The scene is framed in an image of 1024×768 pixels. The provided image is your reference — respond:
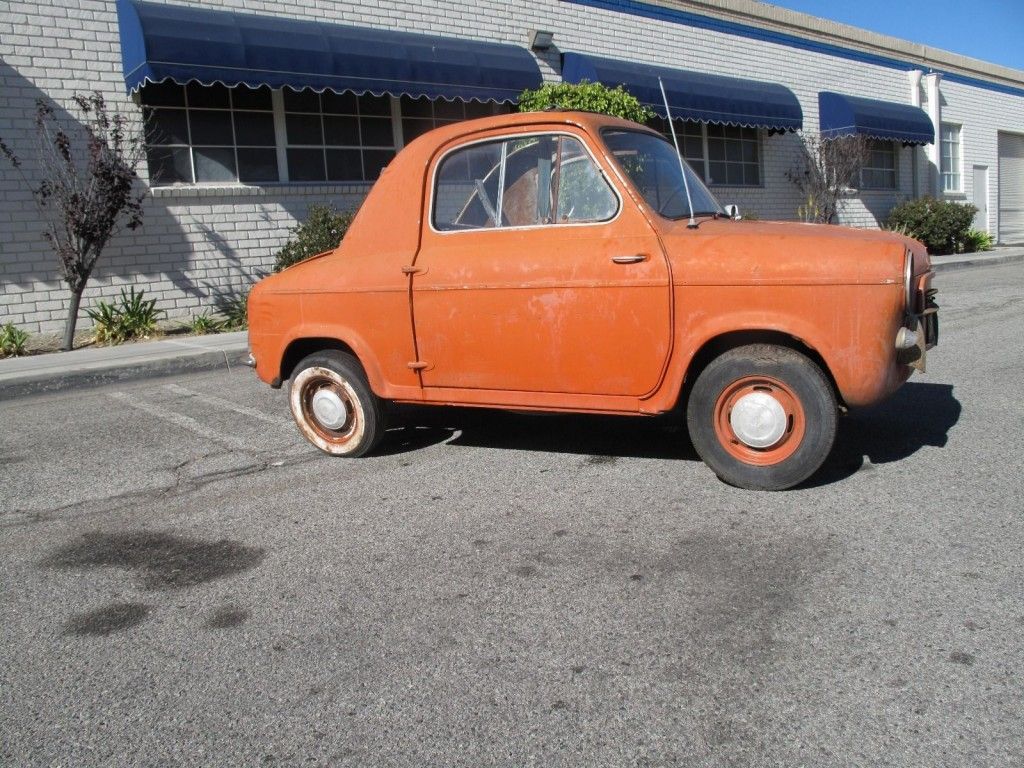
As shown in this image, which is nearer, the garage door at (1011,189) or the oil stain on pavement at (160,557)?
the oil stain on pavement at (160,557)

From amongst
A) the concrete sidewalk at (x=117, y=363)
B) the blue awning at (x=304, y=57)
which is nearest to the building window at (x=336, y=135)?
the blue awning at (x=304, y=57)

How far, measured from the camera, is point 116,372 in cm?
899

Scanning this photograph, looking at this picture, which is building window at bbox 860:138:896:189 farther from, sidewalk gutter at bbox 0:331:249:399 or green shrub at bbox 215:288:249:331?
sidewalk gutter at bbox 0:331:249:399

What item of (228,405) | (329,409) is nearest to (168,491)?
(329,409)

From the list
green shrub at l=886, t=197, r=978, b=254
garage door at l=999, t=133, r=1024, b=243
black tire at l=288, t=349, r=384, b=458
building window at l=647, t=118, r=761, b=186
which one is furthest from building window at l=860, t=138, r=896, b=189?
black tire at l=288, t=349, r=384, b=458

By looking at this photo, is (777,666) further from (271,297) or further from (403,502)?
(271,297)

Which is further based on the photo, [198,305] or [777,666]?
[198,305]

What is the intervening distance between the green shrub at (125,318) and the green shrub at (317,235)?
69.3 inches

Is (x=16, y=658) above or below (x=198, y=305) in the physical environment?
below

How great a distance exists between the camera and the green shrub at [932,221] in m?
21.6

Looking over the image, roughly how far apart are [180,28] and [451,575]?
9.48 meters

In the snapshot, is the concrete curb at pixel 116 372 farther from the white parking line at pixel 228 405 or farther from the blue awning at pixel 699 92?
the blue awning at pixel 699 92

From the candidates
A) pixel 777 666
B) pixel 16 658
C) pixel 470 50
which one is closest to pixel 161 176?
pixel 470 50

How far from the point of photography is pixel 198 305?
1224 cm
